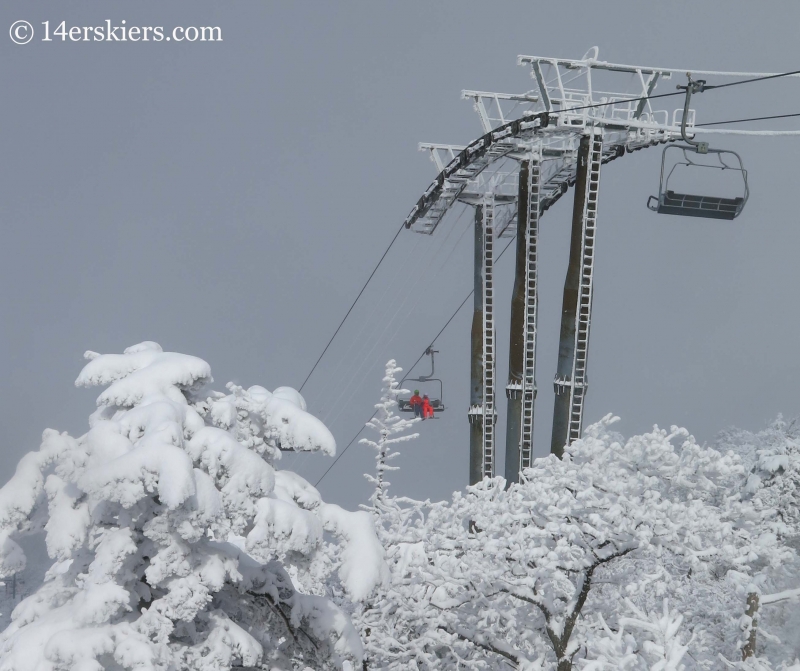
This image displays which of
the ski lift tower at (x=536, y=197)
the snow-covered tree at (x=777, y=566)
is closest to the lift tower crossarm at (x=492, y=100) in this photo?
the ski lift tower at (x=536, y=197)

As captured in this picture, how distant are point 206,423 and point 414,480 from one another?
119553 mm

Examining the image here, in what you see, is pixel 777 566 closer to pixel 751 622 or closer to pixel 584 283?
pixel 751 622

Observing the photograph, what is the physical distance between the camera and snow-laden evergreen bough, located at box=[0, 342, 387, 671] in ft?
30.0

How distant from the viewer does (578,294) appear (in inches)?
766

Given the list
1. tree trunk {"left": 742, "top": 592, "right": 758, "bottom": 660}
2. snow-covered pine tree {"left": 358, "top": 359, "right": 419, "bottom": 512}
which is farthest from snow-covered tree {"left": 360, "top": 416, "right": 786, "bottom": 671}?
snow-covered pine tree {"left": 358, "top": 359, "right": 419, "bottom": 512}

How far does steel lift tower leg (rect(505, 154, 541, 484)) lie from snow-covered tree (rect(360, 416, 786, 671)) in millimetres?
5264

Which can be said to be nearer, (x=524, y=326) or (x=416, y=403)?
(x=524, y=326)

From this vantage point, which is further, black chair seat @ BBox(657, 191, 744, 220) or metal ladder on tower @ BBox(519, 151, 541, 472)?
metal ladder on tower @ BBox(519, 151, 541, 472)

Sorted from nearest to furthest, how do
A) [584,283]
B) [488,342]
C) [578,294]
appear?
[578,294]
[584,283]
[488,342]

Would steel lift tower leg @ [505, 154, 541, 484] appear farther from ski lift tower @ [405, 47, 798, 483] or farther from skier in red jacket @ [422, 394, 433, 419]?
skier in red jacket @ [422, 394, 433, 419]

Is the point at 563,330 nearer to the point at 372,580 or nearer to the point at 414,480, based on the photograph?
the point at 372,580

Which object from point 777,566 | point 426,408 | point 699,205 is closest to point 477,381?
point 426,408

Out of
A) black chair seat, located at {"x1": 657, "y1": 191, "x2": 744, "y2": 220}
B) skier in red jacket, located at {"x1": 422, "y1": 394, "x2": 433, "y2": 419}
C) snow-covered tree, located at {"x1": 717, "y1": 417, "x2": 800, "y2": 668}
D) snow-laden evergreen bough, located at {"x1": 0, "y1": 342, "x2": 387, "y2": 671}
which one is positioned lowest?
snow-laden evergreen bough, located at {"x1": 0, "y1": 342, "x2": 387, "y2": 671}

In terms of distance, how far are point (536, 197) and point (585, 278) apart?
2.42 m
